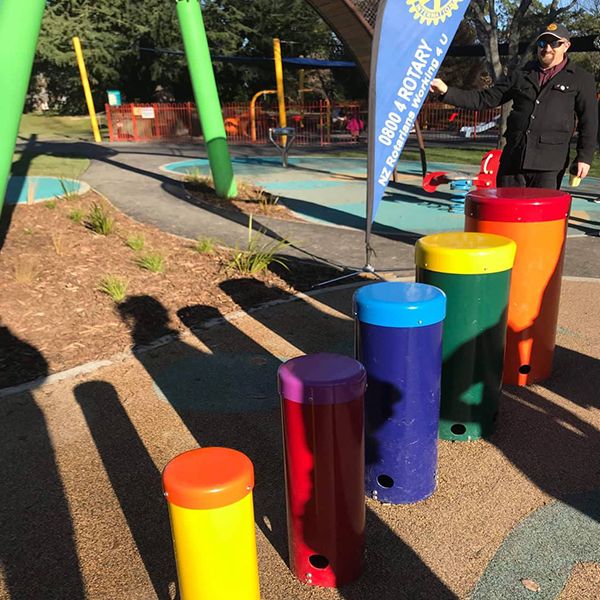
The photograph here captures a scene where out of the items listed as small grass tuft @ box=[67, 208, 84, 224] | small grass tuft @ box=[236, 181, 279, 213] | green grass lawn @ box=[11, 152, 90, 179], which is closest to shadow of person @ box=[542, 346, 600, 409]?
small grass tuft @ box=[67, 208, 84, 224]

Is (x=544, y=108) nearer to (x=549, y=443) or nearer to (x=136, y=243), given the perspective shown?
(x=549, y=443)

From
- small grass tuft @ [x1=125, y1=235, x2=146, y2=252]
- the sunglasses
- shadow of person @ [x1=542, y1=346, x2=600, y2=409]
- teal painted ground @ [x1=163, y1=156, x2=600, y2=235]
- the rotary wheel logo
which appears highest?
the rotary wheel logo

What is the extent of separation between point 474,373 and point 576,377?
4.17ft

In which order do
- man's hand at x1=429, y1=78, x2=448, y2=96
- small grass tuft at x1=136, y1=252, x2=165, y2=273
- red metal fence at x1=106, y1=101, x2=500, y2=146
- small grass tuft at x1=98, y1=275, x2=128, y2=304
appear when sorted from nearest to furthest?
1. man's hand at x1=429, y1=78, x2=448, y2=96
2. small grass tuft at x1=98, y1=275, x2=128, y2=304
3. small grass tuft at x1=136, y1=252, x2=165, y2=273
4. red metal fence at x1=106, y1=101, x2=500, y2=146

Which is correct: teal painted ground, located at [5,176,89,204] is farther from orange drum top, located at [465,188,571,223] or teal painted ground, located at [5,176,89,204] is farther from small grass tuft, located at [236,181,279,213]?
orange drum top, located at [465,188,571,223]

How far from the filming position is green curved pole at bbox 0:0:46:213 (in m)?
5.80

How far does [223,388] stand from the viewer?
13.9 ft

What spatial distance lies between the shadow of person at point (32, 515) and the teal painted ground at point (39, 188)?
6.27m

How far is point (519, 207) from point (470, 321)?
3.05 ft

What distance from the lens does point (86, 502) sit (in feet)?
9.94

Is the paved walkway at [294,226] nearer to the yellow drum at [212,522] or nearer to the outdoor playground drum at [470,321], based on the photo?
the outdoor playground drum at [470,321]

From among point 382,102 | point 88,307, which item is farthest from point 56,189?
point 382,102

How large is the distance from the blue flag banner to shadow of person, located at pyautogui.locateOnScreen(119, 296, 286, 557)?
2033mm

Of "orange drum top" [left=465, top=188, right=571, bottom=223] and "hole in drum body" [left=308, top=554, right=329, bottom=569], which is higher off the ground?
"orange drum top" [left=465, top=188, right=571, bottom=223]
